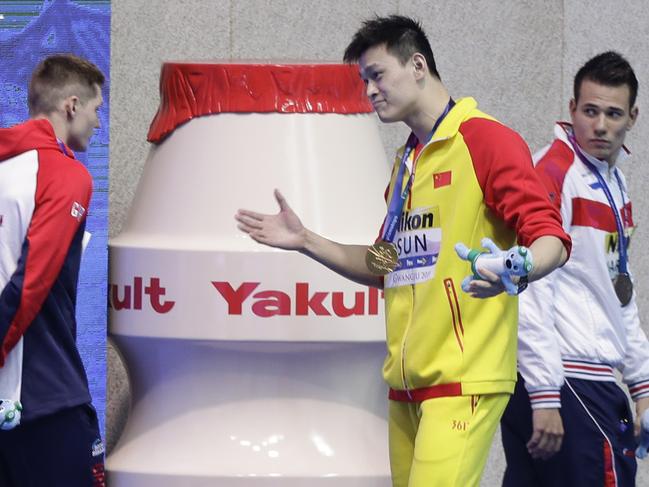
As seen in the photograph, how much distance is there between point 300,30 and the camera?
20.1ft

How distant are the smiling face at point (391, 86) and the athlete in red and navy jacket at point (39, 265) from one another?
3.54ft

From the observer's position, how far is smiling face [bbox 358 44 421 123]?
12.5 ft

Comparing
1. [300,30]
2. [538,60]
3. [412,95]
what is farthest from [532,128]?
[412,95]

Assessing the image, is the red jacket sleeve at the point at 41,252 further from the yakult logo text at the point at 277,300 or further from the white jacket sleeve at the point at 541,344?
the white jacket sleeve at the point at 541,344

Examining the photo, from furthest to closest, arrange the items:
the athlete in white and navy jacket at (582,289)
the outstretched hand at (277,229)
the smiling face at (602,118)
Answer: the smiling face at (602,118), the athlete in white and navy jacket at (582,289), the outstretched hand at (277,229)

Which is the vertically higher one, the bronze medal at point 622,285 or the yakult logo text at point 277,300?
the bronze medal at point 622,285

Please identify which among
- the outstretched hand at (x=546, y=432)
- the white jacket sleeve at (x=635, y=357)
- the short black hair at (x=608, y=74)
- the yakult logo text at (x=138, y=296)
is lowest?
the outstretched hand at (x=546, y=432)

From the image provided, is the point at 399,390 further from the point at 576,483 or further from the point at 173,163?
the point at 173,163

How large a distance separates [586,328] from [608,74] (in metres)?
0.78

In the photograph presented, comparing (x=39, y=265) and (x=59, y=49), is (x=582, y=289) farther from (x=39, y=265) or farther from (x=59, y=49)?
(x=59, y=49)

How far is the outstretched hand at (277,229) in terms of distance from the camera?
396 cm

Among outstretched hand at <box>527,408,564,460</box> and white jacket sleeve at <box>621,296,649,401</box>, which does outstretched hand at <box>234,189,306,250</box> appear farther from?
white jacket sleeve at <box>621,296,649,401</box>

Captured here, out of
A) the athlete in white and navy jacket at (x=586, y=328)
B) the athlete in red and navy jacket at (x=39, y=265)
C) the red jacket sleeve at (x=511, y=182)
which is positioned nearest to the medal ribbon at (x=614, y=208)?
the athlete in white and navy jacket at (x=586, y=328)

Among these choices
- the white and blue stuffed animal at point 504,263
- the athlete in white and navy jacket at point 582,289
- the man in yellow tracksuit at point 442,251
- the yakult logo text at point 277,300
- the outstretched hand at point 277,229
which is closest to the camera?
the white and blue stuffed animal at point 504,263
